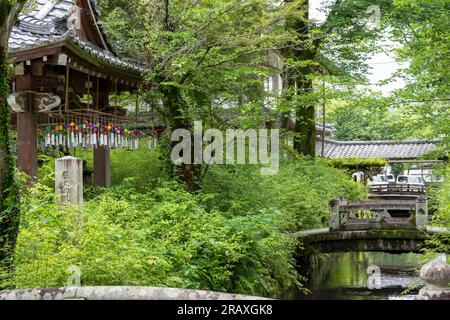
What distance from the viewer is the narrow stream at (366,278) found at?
56.5 feet

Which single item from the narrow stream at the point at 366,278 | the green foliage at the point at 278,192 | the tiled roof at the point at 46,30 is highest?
the tiled roof at the point at 46,30

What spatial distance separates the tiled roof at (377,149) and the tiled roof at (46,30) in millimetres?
27843

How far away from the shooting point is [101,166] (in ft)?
48.3

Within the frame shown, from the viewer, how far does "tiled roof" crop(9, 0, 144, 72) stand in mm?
11039

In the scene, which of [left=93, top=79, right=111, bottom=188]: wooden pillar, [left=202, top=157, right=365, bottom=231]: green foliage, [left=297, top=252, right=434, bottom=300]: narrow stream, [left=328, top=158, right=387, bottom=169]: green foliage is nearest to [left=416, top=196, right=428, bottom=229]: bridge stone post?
[left=297, top=252, right=434, bottom=300]: narrow stream

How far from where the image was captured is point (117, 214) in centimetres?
980

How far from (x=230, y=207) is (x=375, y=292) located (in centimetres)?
777

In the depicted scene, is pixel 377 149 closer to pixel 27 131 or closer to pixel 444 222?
pixel 444 222

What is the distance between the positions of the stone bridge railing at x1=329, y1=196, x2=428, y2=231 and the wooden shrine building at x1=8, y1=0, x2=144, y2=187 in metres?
6.58

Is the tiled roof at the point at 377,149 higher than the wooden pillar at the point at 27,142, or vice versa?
the tiled roof at the point at 377,149

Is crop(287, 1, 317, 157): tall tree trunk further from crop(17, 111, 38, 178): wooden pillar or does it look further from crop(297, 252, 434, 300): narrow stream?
crop(17, 111, 38, 178): wooden pillar

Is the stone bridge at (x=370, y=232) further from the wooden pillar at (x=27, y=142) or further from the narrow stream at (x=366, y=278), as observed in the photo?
the wooden pillar at (x=27, y=142)

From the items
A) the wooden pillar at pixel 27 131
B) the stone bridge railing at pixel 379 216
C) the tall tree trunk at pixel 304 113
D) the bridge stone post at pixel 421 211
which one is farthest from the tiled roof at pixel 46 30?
the bridge stone post at pixel 421 211
